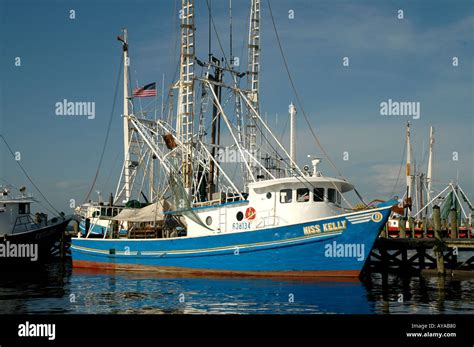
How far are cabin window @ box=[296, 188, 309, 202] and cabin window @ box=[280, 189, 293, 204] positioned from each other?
370mm

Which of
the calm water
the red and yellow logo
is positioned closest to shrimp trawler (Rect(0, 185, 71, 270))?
the calm water

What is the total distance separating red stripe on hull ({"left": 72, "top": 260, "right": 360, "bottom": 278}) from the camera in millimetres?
25312

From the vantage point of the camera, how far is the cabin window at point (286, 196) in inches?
1059

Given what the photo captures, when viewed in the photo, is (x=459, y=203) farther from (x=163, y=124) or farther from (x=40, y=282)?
(x=40, y=282)

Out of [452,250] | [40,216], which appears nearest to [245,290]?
[452,250]

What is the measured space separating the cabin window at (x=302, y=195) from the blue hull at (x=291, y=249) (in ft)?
6.54

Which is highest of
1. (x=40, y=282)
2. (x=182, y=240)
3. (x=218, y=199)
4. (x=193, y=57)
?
(x=193, y=57)

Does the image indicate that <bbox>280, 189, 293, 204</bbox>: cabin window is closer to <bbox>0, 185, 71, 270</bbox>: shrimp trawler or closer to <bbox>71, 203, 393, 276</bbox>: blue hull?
<bbox>71, 203, 393, 276</bbox>: blue hull

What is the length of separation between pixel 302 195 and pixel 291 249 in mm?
2977
